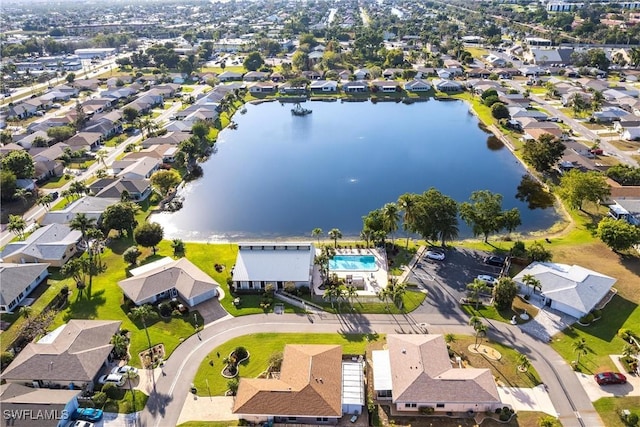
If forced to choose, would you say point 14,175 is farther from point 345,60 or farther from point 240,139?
point 345,60

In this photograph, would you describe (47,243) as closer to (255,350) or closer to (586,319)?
(255,350)

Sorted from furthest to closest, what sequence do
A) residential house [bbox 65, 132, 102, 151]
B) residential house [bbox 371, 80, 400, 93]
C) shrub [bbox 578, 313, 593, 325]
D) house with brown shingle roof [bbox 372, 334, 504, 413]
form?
residential house [bbox 371, 80, 400, 93]
residential house [bbox 65, 132, 102, 151]
shrub [bbox 578, 313, 593, 325]
house with brown shingle roof [bbox 372, 334, 504, 413]

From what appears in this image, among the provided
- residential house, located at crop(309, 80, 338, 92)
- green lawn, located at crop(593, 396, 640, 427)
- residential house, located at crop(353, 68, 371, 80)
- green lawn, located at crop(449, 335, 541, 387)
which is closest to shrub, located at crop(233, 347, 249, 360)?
green lawn, located at crop(449, 335, 541, 387)

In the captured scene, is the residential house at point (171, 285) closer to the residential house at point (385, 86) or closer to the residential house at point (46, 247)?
the residential house at point (46, 247)

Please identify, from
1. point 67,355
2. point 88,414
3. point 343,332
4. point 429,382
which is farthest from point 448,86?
point 88,414

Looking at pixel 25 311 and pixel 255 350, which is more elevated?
pixel 25 311

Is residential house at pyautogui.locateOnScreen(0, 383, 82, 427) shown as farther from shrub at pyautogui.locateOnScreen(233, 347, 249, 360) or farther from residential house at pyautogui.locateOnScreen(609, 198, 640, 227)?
residential house at pyautogui.locateOnScreen(609, 198, 640, 227)
